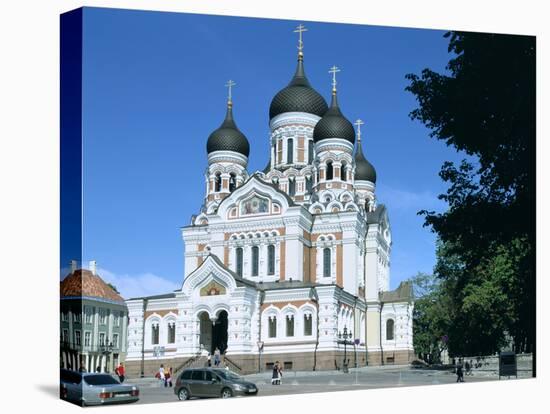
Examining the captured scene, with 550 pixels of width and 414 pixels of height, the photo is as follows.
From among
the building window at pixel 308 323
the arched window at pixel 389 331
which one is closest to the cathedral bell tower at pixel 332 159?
the arched window at pixel 389 331

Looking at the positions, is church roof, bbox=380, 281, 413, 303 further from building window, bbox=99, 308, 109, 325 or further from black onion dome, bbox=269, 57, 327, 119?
building window, bbox=99, 308, 109, 325

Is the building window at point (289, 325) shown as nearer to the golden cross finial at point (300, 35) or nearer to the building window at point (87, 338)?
the golden cross finial at point (300, 35)

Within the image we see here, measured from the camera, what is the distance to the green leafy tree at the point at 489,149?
58.7ft

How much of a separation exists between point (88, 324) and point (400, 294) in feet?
29.4

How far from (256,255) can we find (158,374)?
4.95 m

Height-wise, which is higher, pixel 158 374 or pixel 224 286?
pixel 224 286

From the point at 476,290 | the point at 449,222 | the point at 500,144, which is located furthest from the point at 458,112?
the point at 476,290

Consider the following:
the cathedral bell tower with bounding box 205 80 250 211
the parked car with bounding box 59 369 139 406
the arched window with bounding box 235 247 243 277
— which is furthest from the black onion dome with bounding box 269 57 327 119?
the parked car with bounding box 59 369 139 406

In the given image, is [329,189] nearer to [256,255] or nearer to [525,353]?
[256,255]

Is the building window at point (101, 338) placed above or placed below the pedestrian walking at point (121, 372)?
above

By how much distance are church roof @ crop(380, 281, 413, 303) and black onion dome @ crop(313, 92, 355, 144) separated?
192 inches

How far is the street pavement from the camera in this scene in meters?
15.9

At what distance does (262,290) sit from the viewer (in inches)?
818

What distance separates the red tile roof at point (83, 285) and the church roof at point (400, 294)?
7766 mm
